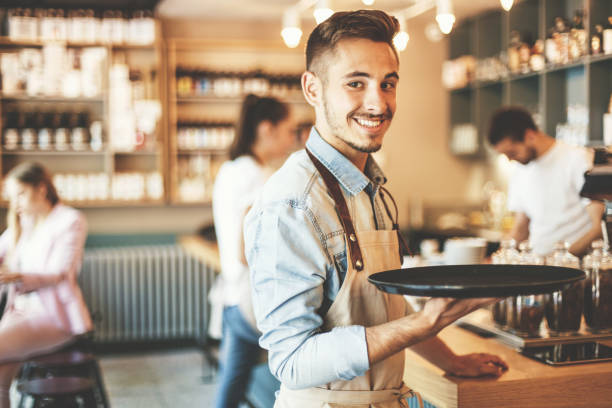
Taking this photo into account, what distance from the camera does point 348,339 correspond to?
1288 millimetres

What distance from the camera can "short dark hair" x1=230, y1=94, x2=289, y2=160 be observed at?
11.6ft

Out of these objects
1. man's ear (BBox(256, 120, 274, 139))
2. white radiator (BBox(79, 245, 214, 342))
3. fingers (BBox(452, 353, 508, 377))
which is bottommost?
white radiator (BBox(79, 245, 214, 342))

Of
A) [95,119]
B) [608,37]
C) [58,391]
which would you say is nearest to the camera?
[58,391]

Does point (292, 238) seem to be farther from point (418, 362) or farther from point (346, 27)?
point (418, 362)

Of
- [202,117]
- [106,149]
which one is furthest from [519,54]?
[106,149]

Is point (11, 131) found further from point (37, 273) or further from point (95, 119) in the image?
point (37, 273)

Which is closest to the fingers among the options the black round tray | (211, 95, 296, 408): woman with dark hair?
the black round tray


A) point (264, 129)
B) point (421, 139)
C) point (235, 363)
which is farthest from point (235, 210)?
point (421, 139)

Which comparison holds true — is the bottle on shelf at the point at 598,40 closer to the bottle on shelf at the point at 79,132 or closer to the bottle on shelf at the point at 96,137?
the bottle on shelf at the point at 96,137

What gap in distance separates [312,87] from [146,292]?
4907 millimetres

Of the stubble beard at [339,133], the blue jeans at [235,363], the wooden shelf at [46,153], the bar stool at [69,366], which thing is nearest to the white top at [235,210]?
the blue jeans at [235,363]

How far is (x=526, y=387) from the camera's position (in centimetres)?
177

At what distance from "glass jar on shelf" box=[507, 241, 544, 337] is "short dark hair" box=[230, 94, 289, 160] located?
1745 millimetres

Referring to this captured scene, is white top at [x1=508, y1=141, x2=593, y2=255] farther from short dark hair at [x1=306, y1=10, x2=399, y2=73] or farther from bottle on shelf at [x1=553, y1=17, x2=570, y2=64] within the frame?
short dark hair at [x1=306, y1=10, x2=399, y2=73]
